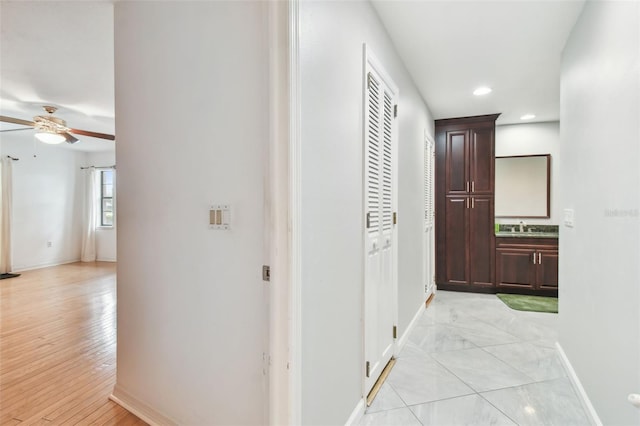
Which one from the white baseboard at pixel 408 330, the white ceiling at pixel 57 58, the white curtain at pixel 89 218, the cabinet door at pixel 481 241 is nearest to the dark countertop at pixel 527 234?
the cabinet door at pixel 481 241

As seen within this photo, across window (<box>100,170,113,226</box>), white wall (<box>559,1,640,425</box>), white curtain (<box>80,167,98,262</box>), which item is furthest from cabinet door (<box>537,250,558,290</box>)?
white curtain (<box>80,167,98,262</box>)

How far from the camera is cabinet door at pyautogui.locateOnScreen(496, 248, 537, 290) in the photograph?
4.34 meters

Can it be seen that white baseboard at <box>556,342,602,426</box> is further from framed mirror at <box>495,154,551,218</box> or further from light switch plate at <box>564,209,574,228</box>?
framed mirror at <box>495,154,551,218</box>

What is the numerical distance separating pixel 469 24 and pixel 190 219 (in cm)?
227

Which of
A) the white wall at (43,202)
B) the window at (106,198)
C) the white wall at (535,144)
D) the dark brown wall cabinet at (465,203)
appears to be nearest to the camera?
the dark brown wall cabinet at (465,203)

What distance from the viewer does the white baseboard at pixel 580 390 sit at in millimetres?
1731

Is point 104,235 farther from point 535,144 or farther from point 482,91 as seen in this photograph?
point 535,144

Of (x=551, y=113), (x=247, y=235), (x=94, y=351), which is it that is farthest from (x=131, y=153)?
(x=551, y=113)

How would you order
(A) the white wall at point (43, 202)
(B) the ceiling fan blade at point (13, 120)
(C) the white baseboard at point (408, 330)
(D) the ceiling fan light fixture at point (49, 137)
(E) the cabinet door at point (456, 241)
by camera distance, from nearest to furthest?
(C) the white baseboard at point (408, 330) < (B) the ceiling fan blade at point (13, 120) < (D) the ceiling fan light fixture at point (49, 137) < (E) the cabinet door at point (456, 241) < (A) the white wall at point (43, 202)

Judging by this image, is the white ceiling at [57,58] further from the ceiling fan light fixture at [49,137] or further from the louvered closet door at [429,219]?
the louvered closet door at [429,219]

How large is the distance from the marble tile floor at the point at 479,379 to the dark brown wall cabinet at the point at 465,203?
119 cm

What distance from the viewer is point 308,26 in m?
1.29

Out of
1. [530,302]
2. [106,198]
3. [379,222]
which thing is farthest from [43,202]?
[530,302]

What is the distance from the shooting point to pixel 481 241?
14.8 ft
